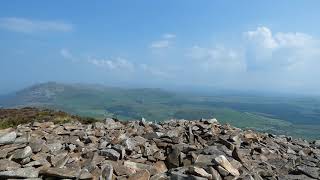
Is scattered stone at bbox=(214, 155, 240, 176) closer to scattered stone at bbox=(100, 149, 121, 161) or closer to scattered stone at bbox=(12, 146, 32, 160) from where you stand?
scattered stone at bbox=(100, 149, 121, 161)

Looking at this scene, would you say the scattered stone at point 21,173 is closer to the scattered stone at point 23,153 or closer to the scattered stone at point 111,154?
the scattered stone at point 23,153

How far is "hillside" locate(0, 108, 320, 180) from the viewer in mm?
14023

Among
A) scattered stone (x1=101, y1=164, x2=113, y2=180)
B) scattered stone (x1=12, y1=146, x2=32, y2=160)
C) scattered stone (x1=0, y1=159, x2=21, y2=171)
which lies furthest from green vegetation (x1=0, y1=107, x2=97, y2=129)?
scattered stone (x1=101, y1=164, x2=113, y2=180)

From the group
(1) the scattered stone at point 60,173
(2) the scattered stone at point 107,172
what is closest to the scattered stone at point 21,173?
(1) the scattered stone at point 60,173

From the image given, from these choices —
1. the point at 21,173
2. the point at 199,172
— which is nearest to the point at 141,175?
the point at 199,172

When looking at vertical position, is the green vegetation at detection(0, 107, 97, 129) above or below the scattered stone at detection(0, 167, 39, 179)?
below

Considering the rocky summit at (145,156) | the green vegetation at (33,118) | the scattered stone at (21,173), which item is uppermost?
the rocky summit at (145,156)

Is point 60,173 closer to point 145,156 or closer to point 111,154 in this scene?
point 111,154

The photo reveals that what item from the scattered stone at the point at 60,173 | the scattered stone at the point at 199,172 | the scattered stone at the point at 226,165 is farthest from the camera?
the scattered stone at the point at 226,165

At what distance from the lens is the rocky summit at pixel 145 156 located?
46.0ft

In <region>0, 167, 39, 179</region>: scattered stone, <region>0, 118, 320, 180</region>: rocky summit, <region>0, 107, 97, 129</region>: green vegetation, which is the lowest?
<region>0, 107, 97, 129</region>: green vegetation

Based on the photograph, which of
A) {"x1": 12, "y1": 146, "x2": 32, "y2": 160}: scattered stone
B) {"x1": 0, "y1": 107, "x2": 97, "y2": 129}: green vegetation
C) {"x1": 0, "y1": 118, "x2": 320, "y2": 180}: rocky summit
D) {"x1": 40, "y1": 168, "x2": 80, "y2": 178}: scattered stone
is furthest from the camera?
{"x1": 0, "y1": 107, "x2": 97, "y2": 129}: green vegetation

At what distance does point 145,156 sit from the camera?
53.4 ft

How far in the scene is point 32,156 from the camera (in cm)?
1534
